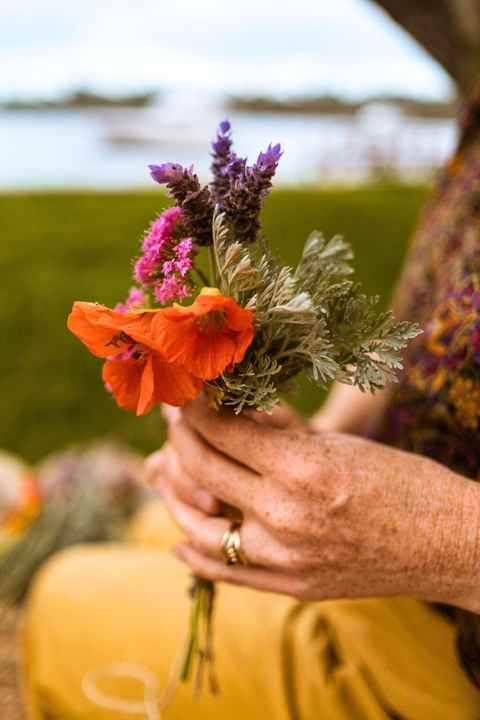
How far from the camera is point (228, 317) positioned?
637 millimetres

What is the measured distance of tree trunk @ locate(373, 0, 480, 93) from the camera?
1933 millimetres

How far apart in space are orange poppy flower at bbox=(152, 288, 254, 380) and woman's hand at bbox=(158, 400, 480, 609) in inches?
5.4

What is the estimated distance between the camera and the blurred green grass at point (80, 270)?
2.97m

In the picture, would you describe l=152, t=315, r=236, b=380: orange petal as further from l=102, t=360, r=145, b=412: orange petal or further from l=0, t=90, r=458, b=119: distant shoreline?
l=0, t=90, r=458, b=119: distant shoreline

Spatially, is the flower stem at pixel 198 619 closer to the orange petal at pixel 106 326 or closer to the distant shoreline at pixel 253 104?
the orange petal at pixel 106 326

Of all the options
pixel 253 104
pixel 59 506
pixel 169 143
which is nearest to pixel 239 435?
pixel 59 506

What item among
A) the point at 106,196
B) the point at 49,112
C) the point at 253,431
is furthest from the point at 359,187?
the point at 253,431

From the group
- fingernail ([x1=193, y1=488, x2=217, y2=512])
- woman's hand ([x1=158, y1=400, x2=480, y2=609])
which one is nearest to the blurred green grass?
fingernail ([x1=193, y1=488, x2=217, y2=512])

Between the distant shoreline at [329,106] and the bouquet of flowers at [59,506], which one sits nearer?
the bouquet of flowers at [59,506]

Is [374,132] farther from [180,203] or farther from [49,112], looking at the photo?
[180,203]

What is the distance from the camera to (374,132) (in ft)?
18.1

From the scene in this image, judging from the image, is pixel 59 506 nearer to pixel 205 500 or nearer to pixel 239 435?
pixel 205 500

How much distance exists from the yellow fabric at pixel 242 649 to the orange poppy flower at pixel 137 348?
506mm

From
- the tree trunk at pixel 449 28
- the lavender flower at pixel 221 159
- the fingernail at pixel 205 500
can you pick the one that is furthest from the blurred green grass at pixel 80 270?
the lavender flower at pixel 221 159
